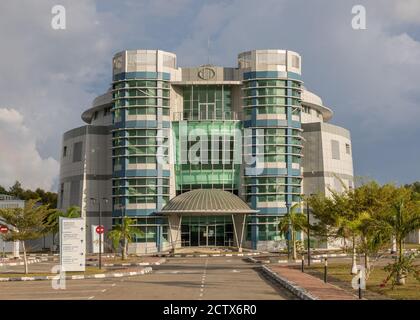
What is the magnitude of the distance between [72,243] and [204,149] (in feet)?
198

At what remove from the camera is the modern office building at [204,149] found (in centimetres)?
10662

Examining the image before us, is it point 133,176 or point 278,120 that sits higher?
point 278,120

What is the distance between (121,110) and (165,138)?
8391 mm

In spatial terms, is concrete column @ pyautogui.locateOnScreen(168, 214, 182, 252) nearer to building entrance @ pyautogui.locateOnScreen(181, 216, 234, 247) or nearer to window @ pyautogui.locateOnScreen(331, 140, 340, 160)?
building entrance @ pyautogui.locateOnScreen(181, 216, 234, 247)

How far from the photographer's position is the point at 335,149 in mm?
118875

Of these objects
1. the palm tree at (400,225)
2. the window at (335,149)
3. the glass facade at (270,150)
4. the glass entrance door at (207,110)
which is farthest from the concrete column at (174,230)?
the palm tree at (400,225)

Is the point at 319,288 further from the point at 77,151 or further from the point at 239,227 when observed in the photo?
the point at 77,151

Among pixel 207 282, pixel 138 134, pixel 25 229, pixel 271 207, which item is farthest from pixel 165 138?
pixel 207 282

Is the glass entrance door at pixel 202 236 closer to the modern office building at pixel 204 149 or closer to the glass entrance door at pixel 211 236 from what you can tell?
the modern office building at pixel 204 149

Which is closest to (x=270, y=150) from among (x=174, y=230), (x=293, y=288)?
(x=174, y=230)

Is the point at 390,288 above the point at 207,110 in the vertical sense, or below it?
below

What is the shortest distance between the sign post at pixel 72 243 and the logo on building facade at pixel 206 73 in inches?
2566

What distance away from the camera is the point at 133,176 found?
107 metres
